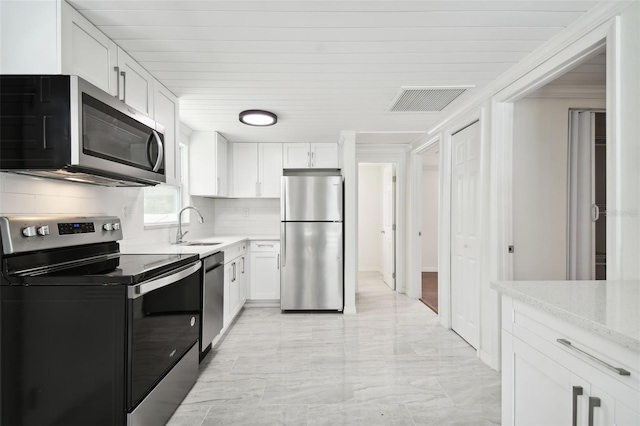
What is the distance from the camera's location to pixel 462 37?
188cm

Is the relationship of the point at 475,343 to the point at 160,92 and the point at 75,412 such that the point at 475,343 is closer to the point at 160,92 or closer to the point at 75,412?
the point at 75,412

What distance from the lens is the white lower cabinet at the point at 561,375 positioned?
859 mm

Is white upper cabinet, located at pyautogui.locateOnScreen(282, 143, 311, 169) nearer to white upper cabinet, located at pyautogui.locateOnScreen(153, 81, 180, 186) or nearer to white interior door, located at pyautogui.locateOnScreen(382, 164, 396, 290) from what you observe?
white interior door, located at pyautogui.locateOnScreen(382, 164, 396, 290)

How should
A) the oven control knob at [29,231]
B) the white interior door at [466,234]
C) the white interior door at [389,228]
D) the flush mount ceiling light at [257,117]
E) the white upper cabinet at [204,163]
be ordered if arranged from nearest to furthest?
the oven control knob at [29,231], the white interior door at [466,234], the flush mount ceiling light at [257,117], the white upper cabinet at [204,163], the white interior door at [389,228]

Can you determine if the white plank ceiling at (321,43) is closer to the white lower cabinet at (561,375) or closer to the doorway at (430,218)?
the white lower cabinet at (561,375)

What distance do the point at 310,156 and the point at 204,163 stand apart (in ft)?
4.62

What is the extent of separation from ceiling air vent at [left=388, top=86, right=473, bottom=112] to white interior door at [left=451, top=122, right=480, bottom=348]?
13.3 inches

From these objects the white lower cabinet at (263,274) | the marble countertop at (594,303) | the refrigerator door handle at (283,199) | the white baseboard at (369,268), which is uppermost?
the refrigerator door handle at (283,199)

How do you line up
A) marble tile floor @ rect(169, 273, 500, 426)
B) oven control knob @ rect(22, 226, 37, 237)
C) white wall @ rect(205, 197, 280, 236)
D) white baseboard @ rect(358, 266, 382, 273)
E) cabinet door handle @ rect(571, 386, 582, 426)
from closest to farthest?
cabinet door handle @ rect(571, 386, 582, 426)
oven control knob @ rect(22, 226, 37, 237)
marble tile floor @ rect(169, 273, 500, 426)
white wall @ rect(205, 197, 280, 236)
white baseboard @ rect(358, 266, 382, 273)

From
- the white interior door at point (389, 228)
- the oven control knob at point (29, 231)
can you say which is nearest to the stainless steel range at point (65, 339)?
the oven control knob at point (29, 231)

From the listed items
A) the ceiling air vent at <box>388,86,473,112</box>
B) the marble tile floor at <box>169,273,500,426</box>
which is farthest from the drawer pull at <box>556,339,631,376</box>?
the ceiling air vent at <box>388,86,473,112</box>

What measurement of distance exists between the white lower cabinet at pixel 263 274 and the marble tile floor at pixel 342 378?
55 centimetres

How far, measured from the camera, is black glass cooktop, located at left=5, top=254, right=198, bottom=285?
148cm

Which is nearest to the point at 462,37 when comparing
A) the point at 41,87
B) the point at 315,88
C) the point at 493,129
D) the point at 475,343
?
the point at 493,129
